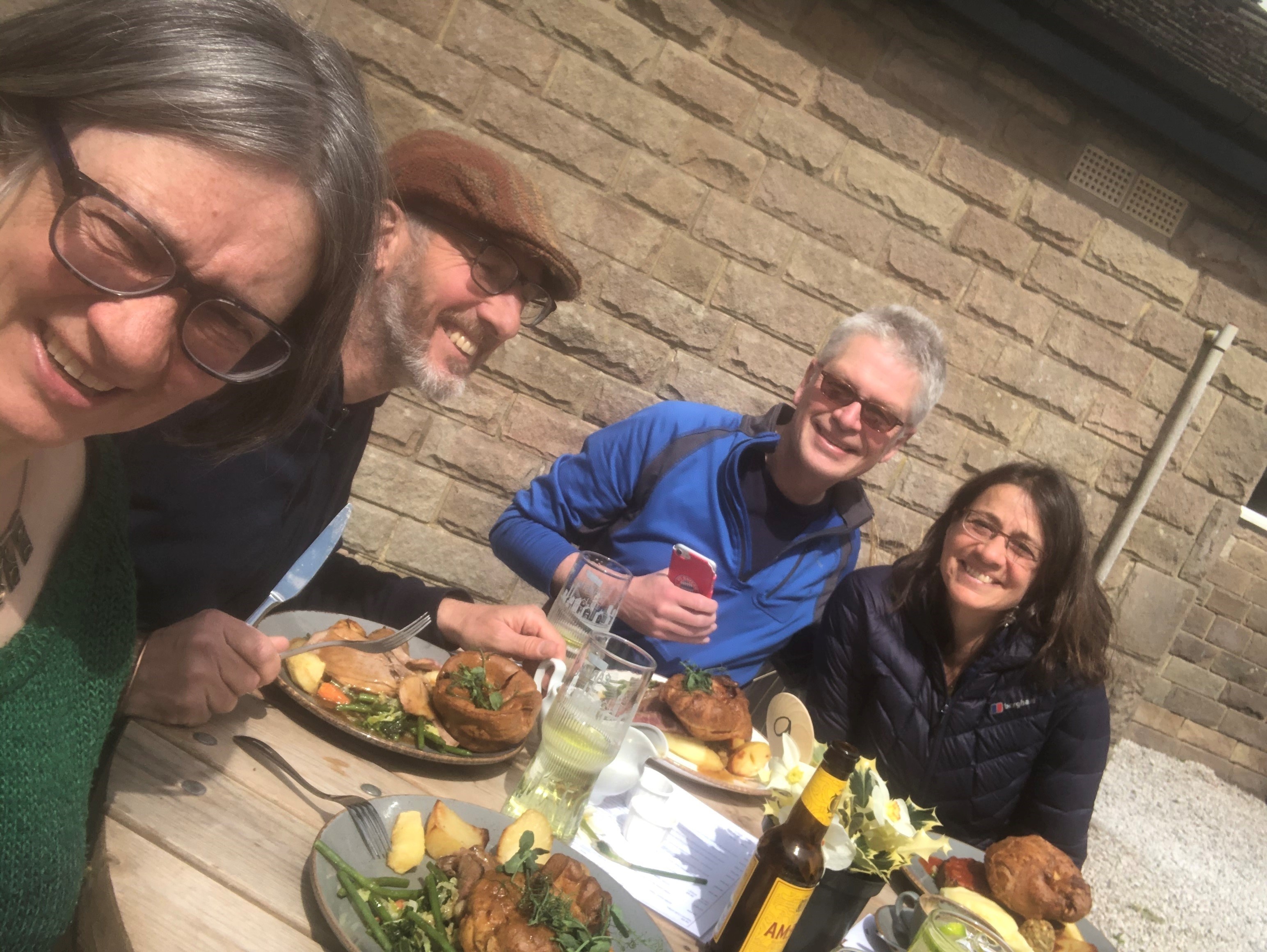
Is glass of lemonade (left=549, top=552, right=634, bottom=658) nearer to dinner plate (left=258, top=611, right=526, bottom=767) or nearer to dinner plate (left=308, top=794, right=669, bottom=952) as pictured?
dinner plate (left=258, top=611, right=526, bottom=767)

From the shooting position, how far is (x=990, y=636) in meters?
2.76

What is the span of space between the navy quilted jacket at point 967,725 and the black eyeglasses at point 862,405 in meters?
0.50

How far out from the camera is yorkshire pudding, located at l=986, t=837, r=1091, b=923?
157 cm

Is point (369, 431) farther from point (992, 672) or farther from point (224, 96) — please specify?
point (992, 672)

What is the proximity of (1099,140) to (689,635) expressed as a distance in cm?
329

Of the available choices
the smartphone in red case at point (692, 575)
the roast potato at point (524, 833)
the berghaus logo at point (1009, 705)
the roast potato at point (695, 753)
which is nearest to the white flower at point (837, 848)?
the roast potato at point (524, 833)

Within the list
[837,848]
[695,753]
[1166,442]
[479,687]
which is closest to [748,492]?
[695,753]

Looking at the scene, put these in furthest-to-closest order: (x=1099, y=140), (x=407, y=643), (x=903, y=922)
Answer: (x=1099, y=140) → (x=407, y=643) → (x=903, y=922)

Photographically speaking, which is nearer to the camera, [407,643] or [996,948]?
[996,948]

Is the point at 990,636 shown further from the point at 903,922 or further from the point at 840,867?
the point at 840,867

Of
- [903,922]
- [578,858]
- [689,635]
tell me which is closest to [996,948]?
[903,922]

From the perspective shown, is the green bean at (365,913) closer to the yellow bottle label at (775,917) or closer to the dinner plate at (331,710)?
the dinner plate at (331,710)

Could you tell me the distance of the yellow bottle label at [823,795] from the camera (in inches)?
46.0

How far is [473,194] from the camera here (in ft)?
6.06
